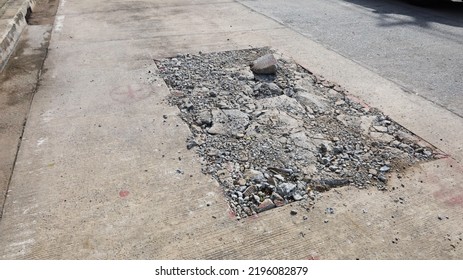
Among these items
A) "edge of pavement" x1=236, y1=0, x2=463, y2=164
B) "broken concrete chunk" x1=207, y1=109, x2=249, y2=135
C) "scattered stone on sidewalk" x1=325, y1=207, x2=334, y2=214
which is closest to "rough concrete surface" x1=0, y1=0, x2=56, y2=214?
"broken concrete chunk" x1=207, y1=109, x2=249, y2=135

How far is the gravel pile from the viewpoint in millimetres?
3424

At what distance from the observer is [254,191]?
10.9ft

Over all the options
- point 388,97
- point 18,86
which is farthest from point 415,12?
point 18,86

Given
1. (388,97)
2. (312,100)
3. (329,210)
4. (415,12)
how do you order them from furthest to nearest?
(415,12) → (388,97) → (312,100) → (329,210)

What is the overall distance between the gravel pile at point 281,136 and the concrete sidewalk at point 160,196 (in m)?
0.17

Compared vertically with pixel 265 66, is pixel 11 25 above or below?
below

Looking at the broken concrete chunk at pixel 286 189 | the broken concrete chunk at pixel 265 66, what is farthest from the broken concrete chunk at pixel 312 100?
the broken concrete chunk at pixel 286 189

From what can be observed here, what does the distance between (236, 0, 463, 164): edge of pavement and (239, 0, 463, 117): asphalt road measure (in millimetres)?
211

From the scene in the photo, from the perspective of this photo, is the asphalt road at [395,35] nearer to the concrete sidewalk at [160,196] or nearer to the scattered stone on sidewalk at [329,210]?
the concrete sidewalk at [160,196]

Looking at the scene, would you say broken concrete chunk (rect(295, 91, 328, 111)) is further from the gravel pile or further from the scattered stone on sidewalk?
the scattered stone on sidewalk

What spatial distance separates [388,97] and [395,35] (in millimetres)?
3297

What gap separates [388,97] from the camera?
4992 millimetres

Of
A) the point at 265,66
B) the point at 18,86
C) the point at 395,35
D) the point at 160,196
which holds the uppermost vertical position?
the point at 395,35

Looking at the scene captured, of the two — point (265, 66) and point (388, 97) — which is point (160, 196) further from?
point (388, 97)
